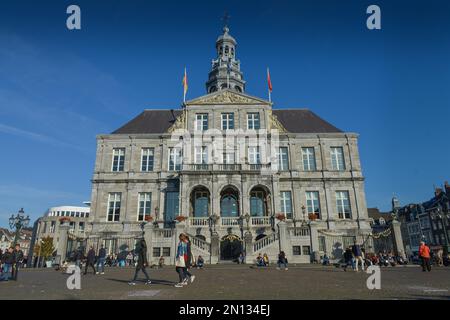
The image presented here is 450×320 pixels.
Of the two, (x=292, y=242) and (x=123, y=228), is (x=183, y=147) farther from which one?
(x=292, y=242)

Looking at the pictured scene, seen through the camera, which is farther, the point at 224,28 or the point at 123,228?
the point at 224,28

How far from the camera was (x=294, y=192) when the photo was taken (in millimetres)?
31859

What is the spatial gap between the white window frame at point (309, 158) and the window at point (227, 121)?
9.16 m

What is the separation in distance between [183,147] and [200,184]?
6.13m

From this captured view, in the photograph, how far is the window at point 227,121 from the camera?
34.0 meters

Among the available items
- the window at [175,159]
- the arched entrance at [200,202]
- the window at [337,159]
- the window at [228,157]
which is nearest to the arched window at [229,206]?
the arched entrance at [200,202]

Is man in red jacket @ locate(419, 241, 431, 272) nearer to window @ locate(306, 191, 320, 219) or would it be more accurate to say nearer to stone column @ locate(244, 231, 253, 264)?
stone column @ locate(244, 231, 253, 264)

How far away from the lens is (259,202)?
3178 centimetres

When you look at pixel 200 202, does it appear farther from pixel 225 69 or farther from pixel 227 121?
pixel 225 69

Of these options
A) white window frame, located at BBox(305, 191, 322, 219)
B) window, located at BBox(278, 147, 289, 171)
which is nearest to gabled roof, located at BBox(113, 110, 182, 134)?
window, located at BBox(278, 147, 289, 171)

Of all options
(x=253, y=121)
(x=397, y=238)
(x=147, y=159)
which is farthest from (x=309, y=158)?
(x=147, y=159)

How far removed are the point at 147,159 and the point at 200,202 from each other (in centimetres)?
821
